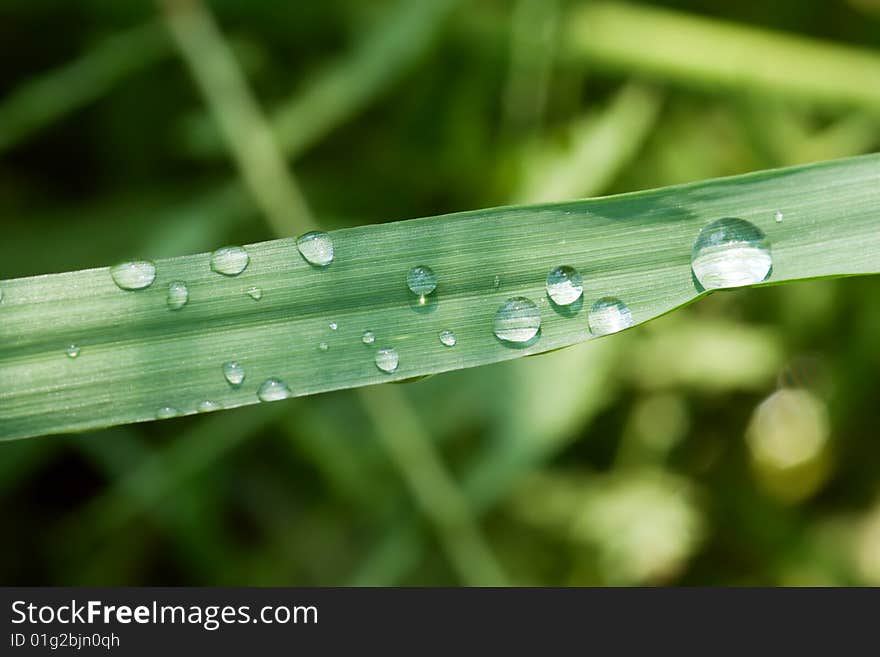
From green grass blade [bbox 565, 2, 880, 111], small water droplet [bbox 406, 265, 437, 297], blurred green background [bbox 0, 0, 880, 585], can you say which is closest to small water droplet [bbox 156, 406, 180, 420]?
small water droplet [bbox 406, 265, 437, 297]

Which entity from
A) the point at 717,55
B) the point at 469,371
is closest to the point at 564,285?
the point at 469,371

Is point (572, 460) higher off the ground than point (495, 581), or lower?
higher

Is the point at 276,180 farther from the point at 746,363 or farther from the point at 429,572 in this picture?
the point at 746,363

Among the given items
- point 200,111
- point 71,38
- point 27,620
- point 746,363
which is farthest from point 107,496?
point 746,363

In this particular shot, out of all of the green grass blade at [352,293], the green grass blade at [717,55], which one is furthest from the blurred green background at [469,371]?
the green grass blade at [352,293]

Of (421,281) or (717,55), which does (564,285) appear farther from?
(717,55)

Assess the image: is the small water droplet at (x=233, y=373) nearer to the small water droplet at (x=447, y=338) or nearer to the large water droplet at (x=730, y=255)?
the small water droplet at (x=447, y=338)
